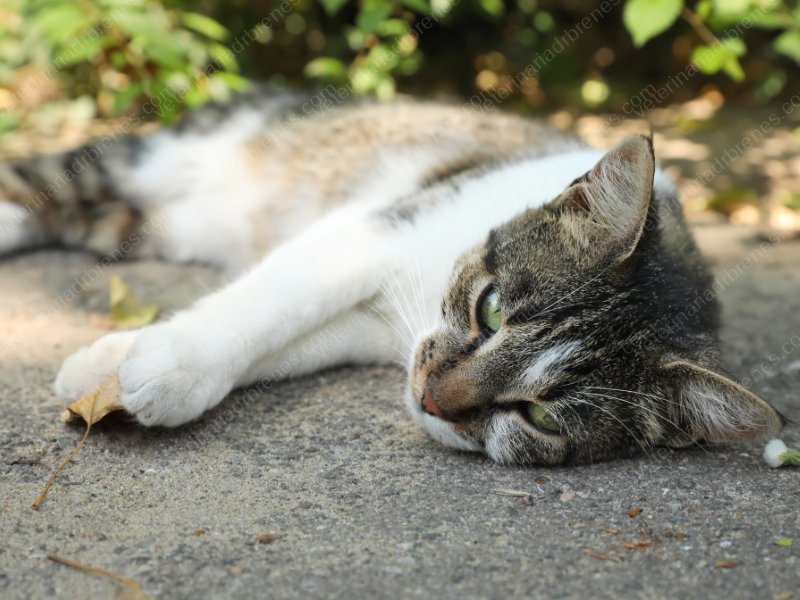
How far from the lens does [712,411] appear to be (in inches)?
62.7

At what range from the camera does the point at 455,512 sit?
1.45 m

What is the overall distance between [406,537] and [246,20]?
13.0ft

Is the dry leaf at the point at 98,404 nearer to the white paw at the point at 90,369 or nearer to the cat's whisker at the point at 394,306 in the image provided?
the white paw at the point at 90,369

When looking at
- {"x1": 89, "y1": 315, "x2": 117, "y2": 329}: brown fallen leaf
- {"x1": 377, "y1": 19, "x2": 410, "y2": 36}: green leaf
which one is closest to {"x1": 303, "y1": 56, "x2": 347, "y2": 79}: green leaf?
{"x1": 377, "y1": 19, "x2": 410, "y2": 36}: green leaf

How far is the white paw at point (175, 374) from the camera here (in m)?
1.58

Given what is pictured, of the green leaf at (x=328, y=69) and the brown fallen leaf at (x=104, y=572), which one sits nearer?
the brown fallen leaf at (x=104, y=572)

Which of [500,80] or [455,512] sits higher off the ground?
[500,80]

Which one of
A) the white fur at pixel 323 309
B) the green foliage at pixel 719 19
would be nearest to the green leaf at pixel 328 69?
the green foliage at pixel 719 19

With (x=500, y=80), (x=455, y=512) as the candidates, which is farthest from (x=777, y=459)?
(x=500, y=80)

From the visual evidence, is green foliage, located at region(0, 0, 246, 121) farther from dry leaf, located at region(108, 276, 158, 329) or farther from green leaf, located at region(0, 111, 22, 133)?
dry leaf, located at region(108, 276, 158, 329)

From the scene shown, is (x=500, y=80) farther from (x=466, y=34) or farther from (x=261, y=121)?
(x=261, y=121)

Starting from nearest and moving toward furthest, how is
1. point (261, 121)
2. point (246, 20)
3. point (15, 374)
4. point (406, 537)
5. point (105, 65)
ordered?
point (406, 537)
point (15, 374)
point (261, 121)
point (105, 65)
point (246, 20)

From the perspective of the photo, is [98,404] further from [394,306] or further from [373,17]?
[373,17]

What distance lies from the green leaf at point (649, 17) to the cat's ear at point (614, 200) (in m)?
1.35
